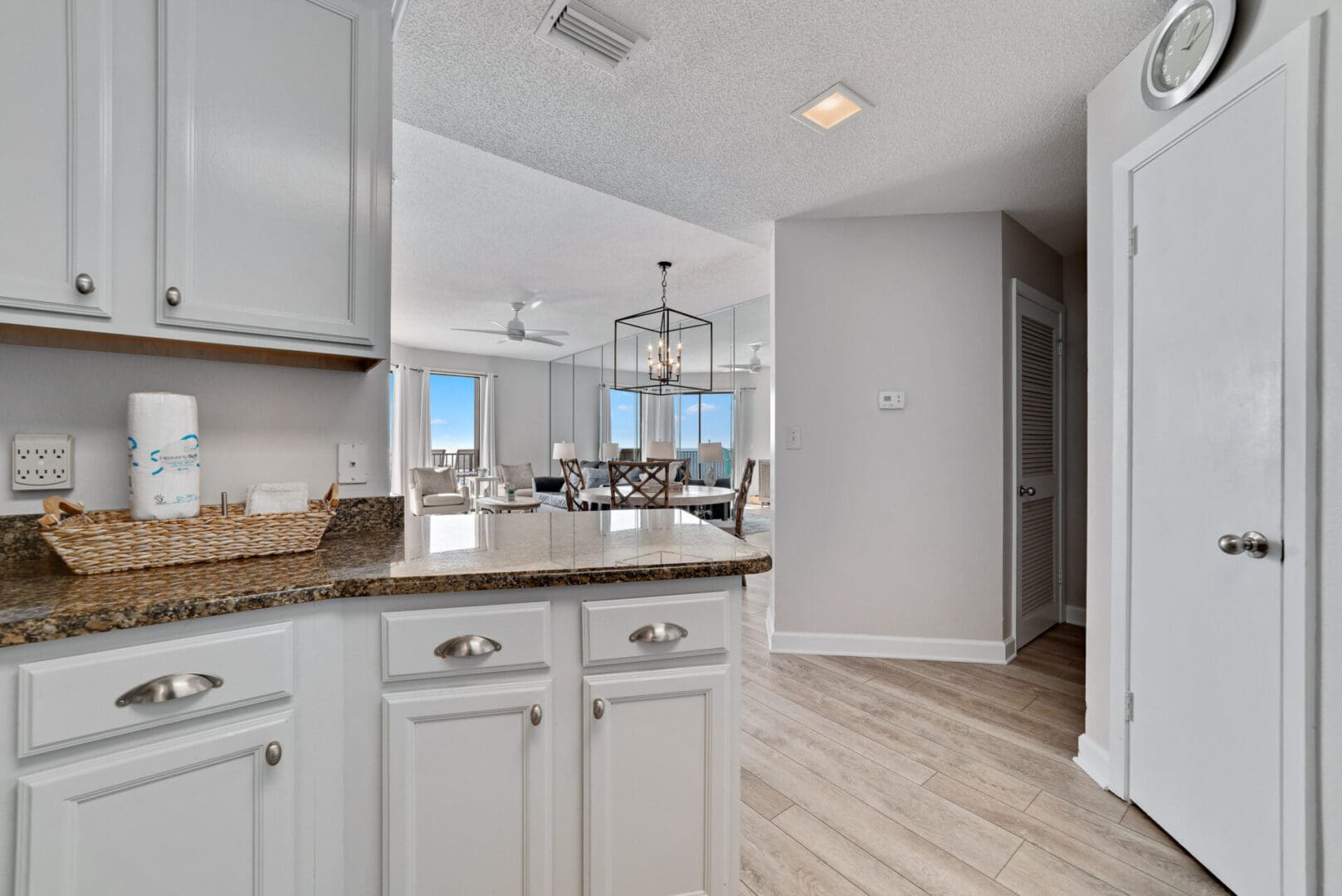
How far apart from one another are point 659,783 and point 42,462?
1.50 m

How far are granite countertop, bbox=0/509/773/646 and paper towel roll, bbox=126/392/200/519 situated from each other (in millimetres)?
152

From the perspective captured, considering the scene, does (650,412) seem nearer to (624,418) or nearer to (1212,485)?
(624,418)

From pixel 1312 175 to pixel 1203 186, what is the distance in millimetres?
297

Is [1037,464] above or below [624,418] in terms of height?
below

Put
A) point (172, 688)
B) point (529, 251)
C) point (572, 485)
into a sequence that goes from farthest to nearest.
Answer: point (572, 485), point (529, 251), point (172, 688)

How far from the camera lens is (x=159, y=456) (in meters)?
1.16

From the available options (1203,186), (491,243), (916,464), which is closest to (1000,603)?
(916,464)

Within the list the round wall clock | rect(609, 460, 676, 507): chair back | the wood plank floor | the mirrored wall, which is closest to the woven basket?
the wood plank floor

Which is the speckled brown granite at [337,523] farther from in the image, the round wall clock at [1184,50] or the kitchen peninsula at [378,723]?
the round wall clock at [1184,50]

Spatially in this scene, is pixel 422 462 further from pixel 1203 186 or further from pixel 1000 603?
pixel 1203 186

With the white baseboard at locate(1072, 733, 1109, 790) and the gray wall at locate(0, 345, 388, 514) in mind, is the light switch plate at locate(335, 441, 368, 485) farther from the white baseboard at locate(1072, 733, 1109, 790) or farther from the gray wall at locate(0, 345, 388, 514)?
the white baseboard at locate(1072, 733, 1109, 790)

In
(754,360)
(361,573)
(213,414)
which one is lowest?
(361,573)

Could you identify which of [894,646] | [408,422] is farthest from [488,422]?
[894,646]

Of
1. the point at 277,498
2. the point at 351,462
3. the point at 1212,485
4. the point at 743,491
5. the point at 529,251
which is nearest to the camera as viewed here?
the point at 277,498
